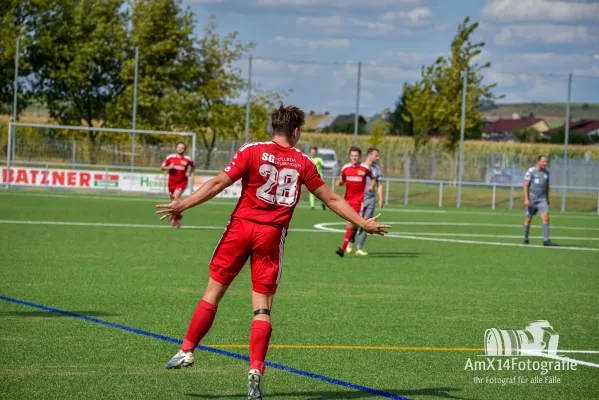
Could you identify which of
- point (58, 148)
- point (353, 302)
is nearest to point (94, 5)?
point (58, 148)

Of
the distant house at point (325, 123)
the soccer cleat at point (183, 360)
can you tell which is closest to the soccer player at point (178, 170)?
the soccer cleat at point (183, 360)

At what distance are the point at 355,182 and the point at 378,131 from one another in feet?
120

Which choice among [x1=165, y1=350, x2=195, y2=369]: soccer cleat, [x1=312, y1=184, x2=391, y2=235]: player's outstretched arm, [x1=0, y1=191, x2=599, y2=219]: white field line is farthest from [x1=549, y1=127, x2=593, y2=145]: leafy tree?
[x1=165, y1=350, x2=195, y2=369]: soccer cleat

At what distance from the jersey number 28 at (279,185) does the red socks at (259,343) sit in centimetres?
92

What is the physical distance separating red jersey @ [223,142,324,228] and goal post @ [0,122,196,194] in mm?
29957

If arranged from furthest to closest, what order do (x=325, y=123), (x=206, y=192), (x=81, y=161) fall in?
(x=325, y=123) → (x=81, y=161) → (x=206, y=192)

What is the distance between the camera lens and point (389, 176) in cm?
4453

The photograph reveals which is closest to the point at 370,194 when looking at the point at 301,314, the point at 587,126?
Result: the point at 301,314

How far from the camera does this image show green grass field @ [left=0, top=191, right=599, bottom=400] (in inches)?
287

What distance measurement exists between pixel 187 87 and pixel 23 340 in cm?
4275

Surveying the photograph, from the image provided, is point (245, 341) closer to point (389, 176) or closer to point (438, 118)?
point (389, 176)

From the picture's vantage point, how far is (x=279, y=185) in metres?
6.95

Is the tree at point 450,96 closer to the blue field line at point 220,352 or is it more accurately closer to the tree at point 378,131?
the tree at point 378,131

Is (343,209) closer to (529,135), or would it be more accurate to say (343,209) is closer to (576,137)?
(576,137)
